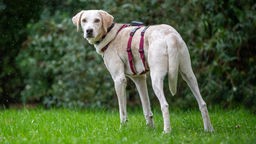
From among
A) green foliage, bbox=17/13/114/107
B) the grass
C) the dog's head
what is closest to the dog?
the dog's head

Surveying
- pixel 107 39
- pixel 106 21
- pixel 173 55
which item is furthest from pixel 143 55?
pixel 106 21

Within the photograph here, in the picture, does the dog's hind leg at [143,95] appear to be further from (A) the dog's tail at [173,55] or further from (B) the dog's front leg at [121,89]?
(A) the dog's tail at [173,55]

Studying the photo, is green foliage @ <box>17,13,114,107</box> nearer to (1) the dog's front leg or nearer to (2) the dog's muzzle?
(2) the dog's muzzle

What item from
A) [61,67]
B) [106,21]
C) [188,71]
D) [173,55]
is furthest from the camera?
[61,67]

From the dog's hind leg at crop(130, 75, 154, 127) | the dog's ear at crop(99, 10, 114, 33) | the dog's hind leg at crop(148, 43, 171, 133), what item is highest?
the dog's ear at crop(99, 10, 114, 33)

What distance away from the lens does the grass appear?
20.1 feet

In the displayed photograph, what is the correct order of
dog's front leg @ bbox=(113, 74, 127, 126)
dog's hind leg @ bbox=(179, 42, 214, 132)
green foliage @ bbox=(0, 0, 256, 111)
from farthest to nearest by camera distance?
green foliage @ bbox=(0, 0, 256, 111)
dog's front leg @ bbox=(113, 74, 127, 126)
dog's hind leg @ bbox=(179, 42, 214, 132)

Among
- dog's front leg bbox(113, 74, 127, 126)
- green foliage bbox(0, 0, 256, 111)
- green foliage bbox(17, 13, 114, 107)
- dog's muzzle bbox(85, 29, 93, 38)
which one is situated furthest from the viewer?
green foliage bbox(17, 13, 114, 107)

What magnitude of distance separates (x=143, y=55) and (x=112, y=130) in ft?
3.30

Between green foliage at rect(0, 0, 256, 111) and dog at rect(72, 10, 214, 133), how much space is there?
2.78 metres

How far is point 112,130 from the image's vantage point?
7051 mm

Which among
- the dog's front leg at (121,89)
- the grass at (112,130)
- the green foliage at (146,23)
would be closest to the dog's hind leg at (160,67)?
the grass at (112,130)

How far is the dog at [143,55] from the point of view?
6785 mm

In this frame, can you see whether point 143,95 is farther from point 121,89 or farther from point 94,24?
point 94,24
